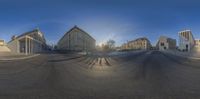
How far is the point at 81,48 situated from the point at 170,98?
2566 millimetres

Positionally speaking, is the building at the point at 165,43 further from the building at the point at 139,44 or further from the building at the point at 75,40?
the building at the point at 75,40

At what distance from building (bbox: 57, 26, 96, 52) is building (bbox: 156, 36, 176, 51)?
1785mm

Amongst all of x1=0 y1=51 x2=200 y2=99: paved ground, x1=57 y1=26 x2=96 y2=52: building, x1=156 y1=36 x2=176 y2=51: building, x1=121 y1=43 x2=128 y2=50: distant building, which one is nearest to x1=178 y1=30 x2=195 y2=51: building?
x1=156 y1=36 x2=176 y2=51: building

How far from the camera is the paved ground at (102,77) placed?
4.54 meters

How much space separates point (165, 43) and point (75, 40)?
2454mm

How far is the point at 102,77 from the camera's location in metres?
5.59

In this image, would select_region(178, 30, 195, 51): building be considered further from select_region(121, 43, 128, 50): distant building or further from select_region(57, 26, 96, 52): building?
select_region(57, 26, 96, 52): building

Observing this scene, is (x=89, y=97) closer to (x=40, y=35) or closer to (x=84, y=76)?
(x=84, y=76)

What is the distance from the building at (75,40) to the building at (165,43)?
179 centimetres

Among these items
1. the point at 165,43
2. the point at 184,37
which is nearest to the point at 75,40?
the point at 165,43

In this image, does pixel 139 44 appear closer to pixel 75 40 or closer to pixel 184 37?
pixel 184 37

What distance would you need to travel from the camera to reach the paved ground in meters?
4.54

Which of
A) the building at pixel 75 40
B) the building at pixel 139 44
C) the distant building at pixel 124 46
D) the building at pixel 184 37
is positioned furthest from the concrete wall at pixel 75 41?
the building at pixel 184 37

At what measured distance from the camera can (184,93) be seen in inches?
179
